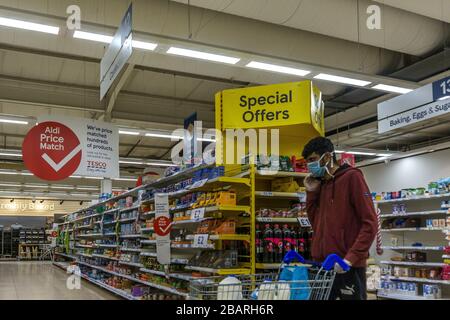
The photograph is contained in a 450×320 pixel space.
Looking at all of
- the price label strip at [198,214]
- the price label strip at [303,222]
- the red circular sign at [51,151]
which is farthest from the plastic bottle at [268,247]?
the red circular sign at [51,151]

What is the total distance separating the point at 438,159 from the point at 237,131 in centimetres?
1037

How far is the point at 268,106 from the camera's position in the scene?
205 inches

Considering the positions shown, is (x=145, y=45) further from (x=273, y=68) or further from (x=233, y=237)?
(x=233, y=237)

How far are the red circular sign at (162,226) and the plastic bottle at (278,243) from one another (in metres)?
2.24

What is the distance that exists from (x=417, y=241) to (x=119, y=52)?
301 inches

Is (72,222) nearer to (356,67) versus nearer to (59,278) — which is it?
(59,278)

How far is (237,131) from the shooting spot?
529cm

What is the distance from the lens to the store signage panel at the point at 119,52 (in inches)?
189

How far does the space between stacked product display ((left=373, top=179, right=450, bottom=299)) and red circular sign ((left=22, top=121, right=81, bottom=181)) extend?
6.33 meters

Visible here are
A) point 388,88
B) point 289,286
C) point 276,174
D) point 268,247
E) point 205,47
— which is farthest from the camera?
point 388,88

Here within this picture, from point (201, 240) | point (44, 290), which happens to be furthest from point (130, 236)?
point (201, 240)

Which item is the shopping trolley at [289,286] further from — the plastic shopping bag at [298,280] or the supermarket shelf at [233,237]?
the supermarket shelf at [233,237]

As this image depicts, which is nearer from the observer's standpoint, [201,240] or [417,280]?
[201,240]

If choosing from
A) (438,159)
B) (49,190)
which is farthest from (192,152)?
(49,190)
